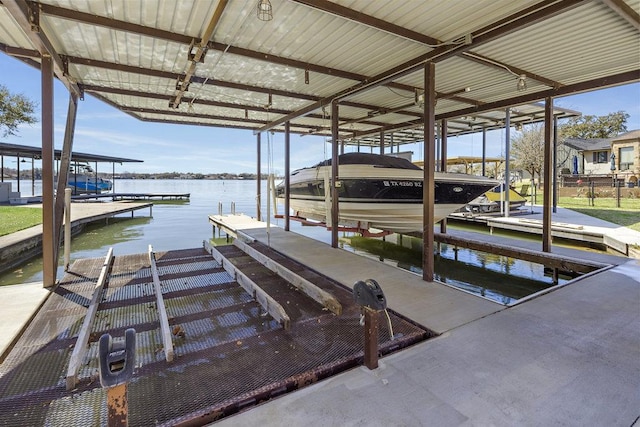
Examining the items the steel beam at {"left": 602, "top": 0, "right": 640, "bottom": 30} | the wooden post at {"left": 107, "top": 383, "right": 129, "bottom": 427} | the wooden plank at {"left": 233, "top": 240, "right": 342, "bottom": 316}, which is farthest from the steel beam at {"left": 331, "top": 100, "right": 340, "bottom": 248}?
the wooden post at {"left": 107, "top": 383, "right": 129, "bottom": 427}

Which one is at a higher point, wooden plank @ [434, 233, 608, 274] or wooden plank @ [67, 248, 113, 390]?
wooden plank @ [434, 233, 608, 274]

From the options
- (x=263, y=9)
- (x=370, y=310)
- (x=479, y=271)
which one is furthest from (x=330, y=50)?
(x=479, y=271)

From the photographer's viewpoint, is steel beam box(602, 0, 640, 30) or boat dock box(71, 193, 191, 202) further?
boat dock box(71, 193, 191, 202)

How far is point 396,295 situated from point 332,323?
1.10 m

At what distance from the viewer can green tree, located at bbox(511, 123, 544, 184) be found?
2167 cm

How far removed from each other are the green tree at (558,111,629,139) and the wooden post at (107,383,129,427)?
35.6m

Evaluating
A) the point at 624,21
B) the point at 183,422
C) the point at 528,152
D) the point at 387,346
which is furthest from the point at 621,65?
the point at 528,152

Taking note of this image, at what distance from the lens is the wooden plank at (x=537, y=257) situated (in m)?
5.02

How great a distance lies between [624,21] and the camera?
3.37m

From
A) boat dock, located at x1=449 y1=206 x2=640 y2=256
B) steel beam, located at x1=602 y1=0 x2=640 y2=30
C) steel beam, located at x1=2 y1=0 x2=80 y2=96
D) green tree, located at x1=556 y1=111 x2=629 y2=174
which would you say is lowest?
boat dock, located at x1=449 y1=206 x2=640 y2=256

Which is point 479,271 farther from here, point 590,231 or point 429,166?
point 429,166

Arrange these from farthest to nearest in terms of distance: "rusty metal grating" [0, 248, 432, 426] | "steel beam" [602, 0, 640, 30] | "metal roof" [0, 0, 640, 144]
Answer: "metal roof" [0, 0, 640, 144]
"steel beam" [602, 0, 640, 30]
"rusty metal grating" [0, 248, 432, 426]

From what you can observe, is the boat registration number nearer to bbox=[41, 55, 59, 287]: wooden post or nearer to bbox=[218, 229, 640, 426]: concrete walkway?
bbox=[218, 229, 640, 426]: concrete walkway

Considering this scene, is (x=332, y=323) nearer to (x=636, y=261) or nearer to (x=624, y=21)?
(x=624, y=21)
